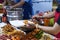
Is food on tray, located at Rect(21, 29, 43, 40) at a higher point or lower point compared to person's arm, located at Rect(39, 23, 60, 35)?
lower

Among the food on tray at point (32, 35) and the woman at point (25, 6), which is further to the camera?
the woman at point (25, 6)

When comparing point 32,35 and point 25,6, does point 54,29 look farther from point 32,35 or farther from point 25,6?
point 25,6

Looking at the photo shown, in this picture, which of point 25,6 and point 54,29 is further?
point 25,6

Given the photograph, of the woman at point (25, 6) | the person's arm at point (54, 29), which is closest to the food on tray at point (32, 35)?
the person's arm at point (54, 29)

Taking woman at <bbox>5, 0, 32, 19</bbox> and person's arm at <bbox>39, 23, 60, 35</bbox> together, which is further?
woman at <bbox>5, 0, 32, 19</bbox>

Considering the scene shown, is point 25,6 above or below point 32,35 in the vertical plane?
above

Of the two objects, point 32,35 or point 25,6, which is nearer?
point 32,35

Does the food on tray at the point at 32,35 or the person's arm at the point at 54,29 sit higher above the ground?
the person's arm at the point at 54,29

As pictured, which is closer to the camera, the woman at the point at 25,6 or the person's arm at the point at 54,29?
the person's arm at the point at 54,29

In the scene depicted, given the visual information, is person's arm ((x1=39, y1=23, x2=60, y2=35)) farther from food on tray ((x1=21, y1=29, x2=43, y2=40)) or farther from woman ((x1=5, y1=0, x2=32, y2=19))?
woman ((x1=5, y1=0, x2=32, y2=19))

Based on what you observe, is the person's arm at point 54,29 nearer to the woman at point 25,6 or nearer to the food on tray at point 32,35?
the food on tray at point 32,35

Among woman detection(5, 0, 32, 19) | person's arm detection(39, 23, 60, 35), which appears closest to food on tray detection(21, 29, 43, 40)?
person's arm detection(39, 23, 60, 35)

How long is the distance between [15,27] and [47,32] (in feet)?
1.57

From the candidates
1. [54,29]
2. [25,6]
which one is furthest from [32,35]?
[25,6]
